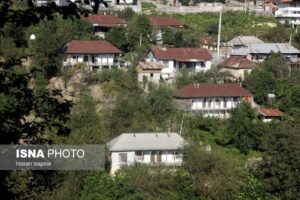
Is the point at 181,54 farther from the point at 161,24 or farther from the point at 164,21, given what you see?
the point at 164,21

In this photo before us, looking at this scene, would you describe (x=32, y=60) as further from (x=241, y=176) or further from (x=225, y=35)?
(x=225, y=35)

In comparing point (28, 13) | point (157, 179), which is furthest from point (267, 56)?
point (28, 13)

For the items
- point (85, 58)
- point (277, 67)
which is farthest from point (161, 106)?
point (277, 67)

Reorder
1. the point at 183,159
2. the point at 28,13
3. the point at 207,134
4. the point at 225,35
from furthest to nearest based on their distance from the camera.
→ the point at 225,35, the point at 207,134, the point at 183,159, the point at 28,13

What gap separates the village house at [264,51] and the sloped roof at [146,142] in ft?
26.0

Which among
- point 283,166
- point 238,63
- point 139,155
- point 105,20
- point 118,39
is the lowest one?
point 139,155

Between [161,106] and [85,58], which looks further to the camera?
[85,58]

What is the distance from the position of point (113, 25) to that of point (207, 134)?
838 cm

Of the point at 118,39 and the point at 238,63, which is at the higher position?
the point at 118,39

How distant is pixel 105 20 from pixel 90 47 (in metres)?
3.71

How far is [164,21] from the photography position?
2559 centimetres

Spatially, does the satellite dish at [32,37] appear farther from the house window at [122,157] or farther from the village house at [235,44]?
the village house at [235,44]

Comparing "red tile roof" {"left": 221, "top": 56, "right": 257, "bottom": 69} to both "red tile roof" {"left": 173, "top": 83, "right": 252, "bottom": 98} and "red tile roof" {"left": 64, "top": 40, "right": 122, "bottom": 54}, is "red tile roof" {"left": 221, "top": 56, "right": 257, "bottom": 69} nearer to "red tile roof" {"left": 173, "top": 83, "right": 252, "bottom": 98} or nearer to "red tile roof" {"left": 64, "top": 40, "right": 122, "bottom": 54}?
"red tile roof" {"left": 173, "top": 83, "right": 252, "bottom": 98}

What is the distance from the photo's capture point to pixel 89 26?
22.7 meters
